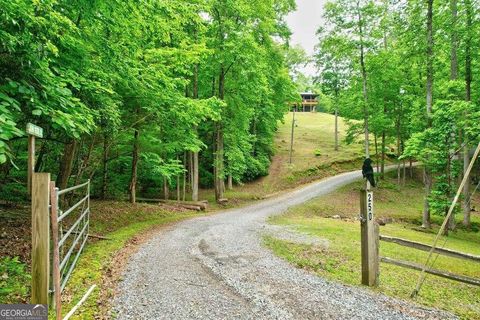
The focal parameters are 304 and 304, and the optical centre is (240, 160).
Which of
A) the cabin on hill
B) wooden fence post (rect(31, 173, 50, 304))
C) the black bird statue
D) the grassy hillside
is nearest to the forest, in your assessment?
wooden fence post (rect(31, 173, 50, 304))

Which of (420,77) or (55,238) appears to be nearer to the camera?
(55,238)

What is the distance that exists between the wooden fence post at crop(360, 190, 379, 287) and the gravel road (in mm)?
404

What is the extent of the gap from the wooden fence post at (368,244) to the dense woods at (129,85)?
211 inches

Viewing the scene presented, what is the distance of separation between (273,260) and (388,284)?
98.8 inches

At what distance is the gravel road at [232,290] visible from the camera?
4.50 metres

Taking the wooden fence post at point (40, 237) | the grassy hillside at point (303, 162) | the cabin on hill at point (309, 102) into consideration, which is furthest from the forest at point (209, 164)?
the cabin on hill at point (309, 102)

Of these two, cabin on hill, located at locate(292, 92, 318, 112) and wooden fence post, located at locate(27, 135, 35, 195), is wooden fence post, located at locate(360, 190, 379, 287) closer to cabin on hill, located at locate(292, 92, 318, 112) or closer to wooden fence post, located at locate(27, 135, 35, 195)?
wooden fence post, located at locate(27, 135, 35, 195)

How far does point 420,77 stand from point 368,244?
2131cm

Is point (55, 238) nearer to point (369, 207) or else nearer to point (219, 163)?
point (369, 207)

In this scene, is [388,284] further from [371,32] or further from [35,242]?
[371,32]

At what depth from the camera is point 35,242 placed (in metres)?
3.43

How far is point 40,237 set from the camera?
345 cm

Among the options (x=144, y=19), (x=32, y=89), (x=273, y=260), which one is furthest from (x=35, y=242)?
(x=144, y=19)

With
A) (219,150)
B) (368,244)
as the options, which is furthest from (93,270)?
(219,150)
